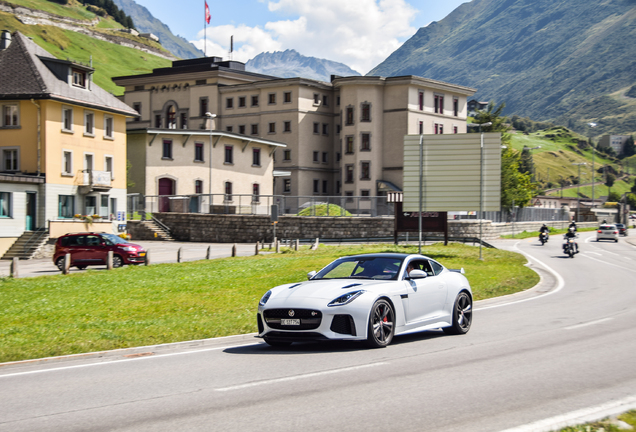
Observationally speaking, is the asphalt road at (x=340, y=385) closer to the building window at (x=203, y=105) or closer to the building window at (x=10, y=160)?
the building window at (x=10, y=160)

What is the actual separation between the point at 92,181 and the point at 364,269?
42380 millimetres

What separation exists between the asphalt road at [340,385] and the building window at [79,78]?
43.6 m

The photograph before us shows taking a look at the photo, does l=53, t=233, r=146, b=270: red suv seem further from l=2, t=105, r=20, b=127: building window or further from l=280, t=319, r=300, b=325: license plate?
l=280, t=319, r=300, b=325: license plate

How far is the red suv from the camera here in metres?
33.0

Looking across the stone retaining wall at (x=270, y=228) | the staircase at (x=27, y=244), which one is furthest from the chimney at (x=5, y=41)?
the stone retaining wall at (x=270, y=228)

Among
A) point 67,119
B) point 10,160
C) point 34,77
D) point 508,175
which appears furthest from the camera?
point 508,175

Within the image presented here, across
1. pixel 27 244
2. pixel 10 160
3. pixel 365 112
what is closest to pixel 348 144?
pixel 365 112

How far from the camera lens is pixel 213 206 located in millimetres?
60188

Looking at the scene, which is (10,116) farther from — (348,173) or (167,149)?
(348,173)

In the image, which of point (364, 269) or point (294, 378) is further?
point (364, 269)

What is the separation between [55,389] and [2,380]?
46.2 inches

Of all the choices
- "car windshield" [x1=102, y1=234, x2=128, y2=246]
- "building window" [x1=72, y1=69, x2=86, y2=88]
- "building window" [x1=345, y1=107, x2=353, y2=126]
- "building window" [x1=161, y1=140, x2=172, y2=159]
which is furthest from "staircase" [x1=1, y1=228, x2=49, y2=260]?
"building window" [x1=345, y1=107, x2=353, y2=126]

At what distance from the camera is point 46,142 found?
152 ft

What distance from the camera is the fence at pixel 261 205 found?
56.0 m
